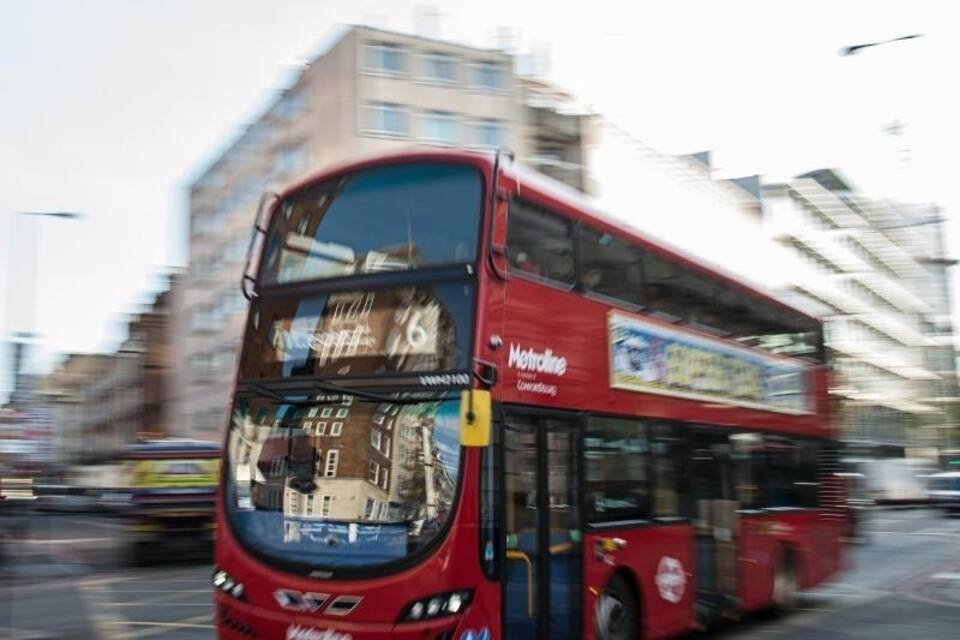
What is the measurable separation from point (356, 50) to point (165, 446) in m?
29.0

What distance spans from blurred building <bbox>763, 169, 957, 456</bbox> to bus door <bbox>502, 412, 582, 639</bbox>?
62.5 m

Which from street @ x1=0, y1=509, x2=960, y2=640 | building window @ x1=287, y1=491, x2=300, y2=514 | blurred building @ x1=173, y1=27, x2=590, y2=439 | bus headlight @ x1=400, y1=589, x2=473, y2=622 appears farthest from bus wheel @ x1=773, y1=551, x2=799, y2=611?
blurred building @ x1=173, y1=27, x2=590, y2=439

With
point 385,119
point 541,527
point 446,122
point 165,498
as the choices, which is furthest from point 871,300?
point 541,527

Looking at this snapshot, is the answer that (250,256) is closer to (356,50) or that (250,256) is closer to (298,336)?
(298,336)

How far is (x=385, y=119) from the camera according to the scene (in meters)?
45.6

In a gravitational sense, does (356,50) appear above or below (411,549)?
above

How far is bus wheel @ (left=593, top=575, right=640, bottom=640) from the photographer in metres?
8.03

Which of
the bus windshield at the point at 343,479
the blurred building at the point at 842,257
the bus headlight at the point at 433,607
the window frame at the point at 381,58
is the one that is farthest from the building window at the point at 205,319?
the bus headlight at the point at 433,607

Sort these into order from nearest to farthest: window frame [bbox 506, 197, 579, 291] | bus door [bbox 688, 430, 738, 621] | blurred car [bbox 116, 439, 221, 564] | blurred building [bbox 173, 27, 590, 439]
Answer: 1. window frame [bbox 506, 197, 579, 291]
2. bus door [bbox 688, 430, 738, 621]
3. blurred car [bbox 116, 439, 221, 564]
4. blurred building [bbox 173, 27, 590, 439]

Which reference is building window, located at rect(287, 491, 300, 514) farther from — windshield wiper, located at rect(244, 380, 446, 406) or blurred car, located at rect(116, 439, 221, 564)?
blurred car, located at rect(116, 439, 221, 564)

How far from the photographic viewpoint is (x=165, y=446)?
19844 mm

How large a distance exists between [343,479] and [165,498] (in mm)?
13744

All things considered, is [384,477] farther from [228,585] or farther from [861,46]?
[861,46]

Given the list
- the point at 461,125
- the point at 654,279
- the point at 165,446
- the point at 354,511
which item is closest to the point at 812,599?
the point at 654,279
